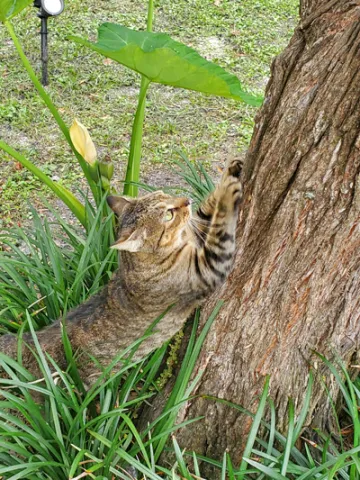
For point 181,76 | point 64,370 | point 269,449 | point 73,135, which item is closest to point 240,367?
point 269,449

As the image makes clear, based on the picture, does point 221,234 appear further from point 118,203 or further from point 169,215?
point 118,203

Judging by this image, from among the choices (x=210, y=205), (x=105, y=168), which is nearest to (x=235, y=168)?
(x=210, y=205)

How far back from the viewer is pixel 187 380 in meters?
2.25

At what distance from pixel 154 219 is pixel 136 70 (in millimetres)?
691

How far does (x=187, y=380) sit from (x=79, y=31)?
518 cm

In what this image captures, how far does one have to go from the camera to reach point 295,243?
78.8 inches

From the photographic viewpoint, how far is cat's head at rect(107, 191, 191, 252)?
2420mm

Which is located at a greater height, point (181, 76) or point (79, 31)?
point (79, 31)

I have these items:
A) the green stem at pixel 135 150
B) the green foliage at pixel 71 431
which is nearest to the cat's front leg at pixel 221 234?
the green foliage at pixel 71 431

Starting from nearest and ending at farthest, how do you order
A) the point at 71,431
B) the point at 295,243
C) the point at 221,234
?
the point at 295,243 < the point at 71,431 < the point at 221,234

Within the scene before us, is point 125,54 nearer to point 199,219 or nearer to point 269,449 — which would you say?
point 199,219

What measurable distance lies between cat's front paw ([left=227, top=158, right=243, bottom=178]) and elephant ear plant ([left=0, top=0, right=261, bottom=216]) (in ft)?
0.96

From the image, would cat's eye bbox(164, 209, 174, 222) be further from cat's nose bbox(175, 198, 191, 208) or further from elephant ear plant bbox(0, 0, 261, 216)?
elephant ear plant bbox(0, 0, 261, 216)

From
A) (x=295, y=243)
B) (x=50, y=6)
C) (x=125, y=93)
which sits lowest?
(x=295, y=243)
